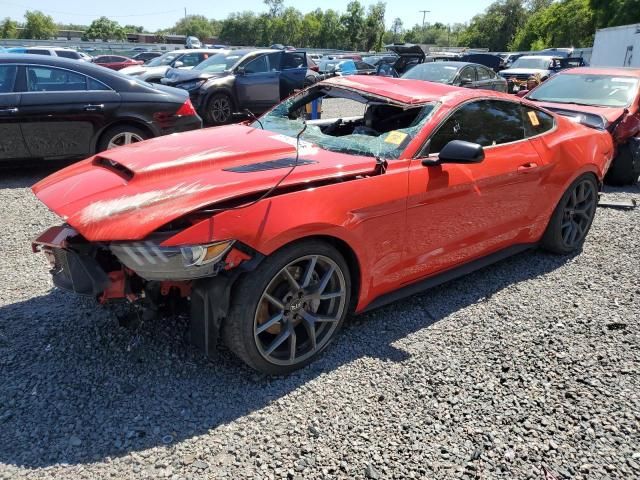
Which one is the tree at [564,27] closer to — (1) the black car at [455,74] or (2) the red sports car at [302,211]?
(1) the black car at [455,74]

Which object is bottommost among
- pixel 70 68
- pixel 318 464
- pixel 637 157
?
pixel 318 464

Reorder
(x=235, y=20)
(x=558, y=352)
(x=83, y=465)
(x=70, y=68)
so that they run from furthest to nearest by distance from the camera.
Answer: (x=235, y=20), (x=70, y=68), (x=558, y=352), (x=83, y=465)

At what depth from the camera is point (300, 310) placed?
2.86m

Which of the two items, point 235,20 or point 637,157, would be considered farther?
point 235,20

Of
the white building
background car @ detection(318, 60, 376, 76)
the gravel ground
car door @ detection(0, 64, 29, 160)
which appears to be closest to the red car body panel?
the gravel ground

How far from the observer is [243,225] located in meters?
2.51

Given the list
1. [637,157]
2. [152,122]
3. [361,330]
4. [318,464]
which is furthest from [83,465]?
[637,157]

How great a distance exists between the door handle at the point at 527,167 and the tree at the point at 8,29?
106m

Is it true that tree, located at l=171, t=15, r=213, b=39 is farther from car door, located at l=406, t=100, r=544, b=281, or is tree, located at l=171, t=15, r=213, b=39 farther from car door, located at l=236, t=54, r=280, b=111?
car door, located at l=406, t=100, r=544, b=281

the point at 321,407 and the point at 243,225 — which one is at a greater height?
the point at 243,225

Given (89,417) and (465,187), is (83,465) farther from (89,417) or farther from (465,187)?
(465,187)

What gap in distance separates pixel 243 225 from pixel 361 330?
1.26 meters

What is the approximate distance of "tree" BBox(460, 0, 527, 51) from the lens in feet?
263

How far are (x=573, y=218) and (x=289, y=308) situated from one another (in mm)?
3159
